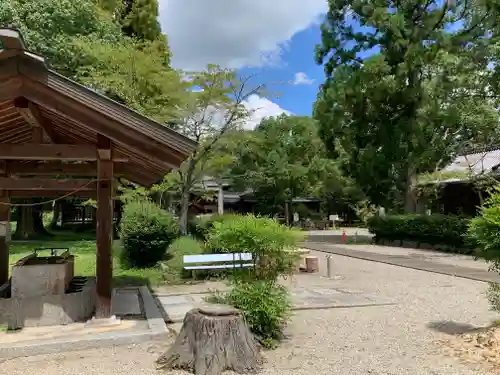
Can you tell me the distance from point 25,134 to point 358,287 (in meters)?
7.15

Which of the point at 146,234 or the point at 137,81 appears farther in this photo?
the point at 137,81

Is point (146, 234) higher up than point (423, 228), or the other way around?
point (146, 234)

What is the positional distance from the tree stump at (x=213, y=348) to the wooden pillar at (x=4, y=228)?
4.01 m

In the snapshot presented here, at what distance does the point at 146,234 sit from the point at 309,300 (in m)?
5.24

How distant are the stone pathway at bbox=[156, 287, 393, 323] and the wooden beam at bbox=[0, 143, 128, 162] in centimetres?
263

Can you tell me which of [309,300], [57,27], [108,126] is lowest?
[309,300]

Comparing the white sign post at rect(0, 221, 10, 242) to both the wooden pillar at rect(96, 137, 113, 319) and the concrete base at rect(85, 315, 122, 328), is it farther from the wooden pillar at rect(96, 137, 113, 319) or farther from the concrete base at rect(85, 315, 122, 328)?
the concrete base at rect(85, 315, 122, 328)

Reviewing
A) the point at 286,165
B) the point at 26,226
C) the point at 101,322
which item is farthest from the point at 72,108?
the point at 286,165

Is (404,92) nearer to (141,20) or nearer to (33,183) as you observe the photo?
(141,20)

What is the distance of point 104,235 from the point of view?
5.98 m

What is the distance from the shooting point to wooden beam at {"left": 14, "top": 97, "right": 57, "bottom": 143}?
5.58 meters

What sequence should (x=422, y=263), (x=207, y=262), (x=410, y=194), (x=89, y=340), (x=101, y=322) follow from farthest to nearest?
(x=410, y=194)
(x=422, y=263)
(x=207, y=262)
(x=101, y=322)
(x=89, y=340)

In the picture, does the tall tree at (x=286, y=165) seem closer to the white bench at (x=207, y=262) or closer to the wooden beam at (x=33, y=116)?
the white bench at (x=207, y=262)

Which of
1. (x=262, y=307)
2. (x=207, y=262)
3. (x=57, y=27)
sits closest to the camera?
(x=262, y=307)
